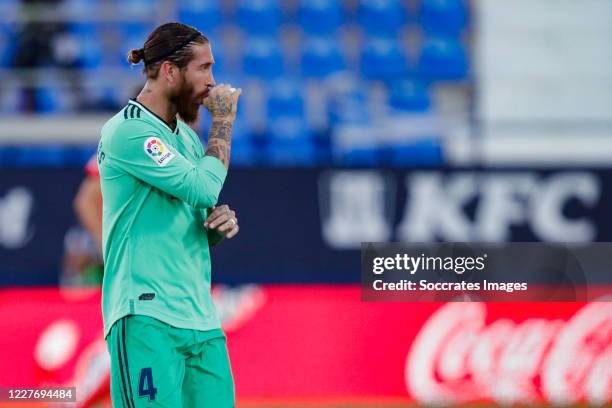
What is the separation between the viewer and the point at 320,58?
13.1m

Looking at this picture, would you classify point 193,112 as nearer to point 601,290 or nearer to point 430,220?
point 601,290

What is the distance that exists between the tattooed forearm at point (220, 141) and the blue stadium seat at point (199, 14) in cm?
975

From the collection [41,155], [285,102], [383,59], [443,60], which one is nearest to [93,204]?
[41,155]

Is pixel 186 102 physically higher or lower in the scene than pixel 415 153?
higher

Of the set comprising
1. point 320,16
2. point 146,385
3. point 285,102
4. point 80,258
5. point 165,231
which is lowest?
point 80,258

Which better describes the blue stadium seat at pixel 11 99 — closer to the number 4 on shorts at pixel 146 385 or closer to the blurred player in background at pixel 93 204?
the blurred player in background at pixel 93 204

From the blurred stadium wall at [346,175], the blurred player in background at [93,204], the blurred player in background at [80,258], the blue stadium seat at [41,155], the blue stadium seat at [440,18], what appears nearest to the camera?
the blurred player in background at [93,204]

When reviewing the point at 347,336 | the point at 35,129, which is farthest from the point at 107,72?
the point at 347,336

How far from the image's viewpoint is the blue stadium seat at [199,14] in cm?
1323

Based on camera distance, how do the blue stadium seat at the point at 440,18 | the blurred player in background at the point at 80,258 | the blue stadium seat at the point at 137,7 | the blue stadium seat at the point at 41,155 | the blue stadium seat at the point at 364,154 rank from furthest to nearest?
the blue stadium seat at the point at 440,18 < the blue stadium seat at the point at 137,7 < the blue stadium seat at the point at 364,154 < the blue stadium seat at the point at 41,155 < the blurred player in background at the point at 80,258

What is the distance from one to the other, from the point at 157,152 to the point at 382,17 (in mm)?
10188

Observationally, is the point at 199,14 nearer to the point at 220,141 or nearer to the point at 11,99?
the point at 11,99

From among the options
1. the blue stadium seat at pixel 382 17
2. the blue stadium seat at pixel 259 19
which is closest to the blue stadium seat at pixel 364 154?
the blue stadium seat at pixel 382 17

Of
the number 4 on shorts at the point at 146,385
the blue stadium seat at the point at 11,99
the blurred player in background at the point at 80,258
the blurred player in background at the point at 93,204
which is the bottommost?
the blurred player in background at the point at 80,258
